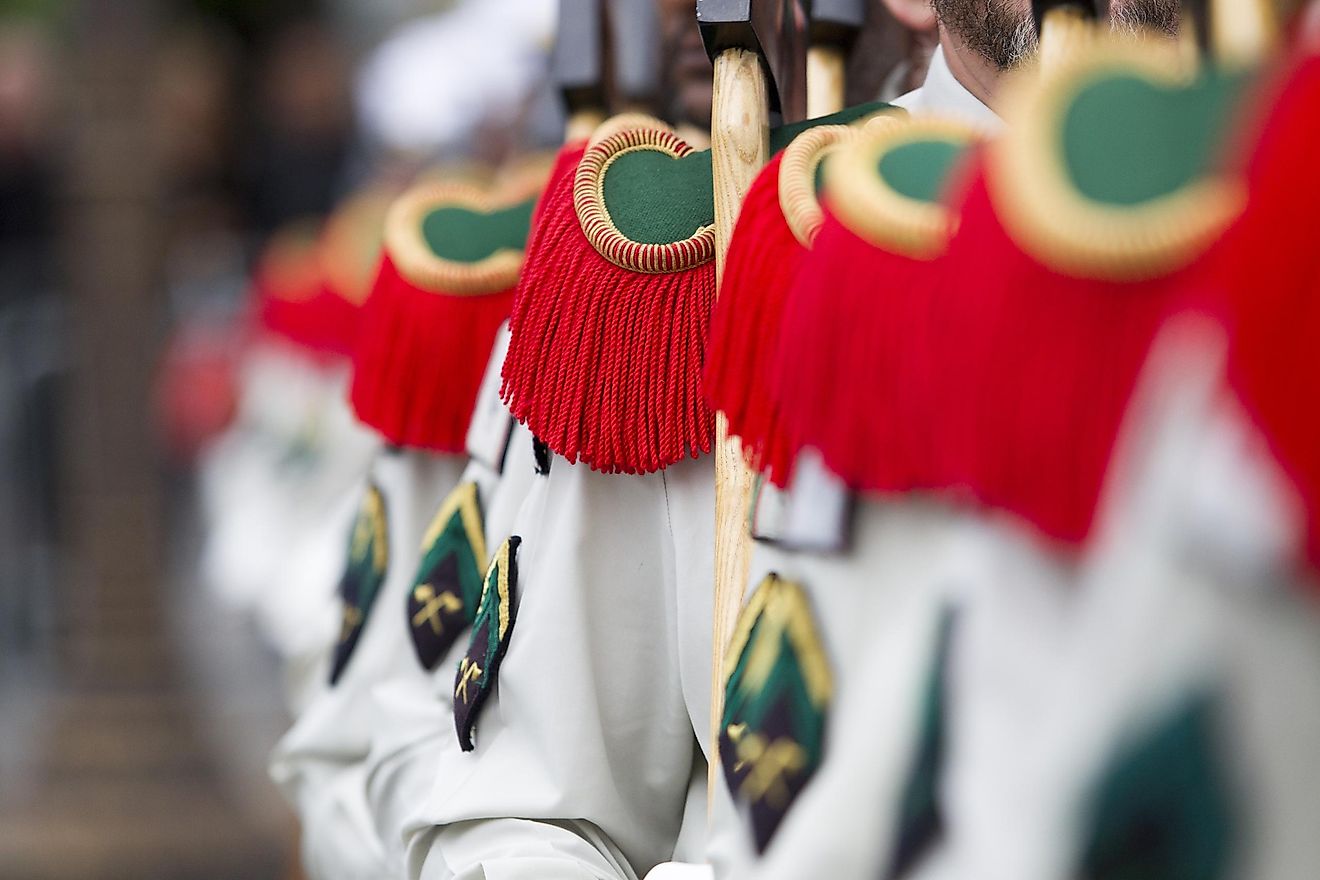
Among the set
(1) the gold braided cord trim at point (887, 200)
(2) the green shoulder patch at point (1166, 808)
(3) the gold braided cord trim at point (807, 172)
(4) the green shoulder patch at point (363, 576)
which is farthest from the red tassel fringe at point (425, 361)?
(2) the green shoulder patch at point (1166, 808)

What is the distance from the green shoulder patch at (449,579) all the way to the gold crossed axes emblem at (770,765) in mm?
562

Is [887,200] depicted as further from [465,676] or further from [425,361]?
[425,361]

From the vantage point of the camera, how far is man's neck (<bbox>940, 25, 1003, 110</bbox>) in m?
1.15

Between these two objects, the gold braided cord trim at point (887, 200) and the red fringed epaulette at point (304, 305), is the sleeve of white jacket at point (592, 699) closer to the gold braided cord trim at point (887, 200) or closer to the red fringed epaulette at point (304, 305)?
the gold braided cord trim at point (887, 200)

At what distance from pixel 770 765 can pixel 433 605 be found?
25.3 inches

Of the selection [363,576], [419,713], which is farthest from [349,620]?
[419,713]

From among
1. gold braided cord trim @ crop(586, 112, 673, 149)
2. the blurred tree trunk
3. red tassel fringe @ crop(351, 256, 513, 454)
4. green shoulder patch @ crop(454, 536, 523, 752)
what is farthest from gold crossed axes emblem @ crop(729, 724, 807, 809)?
the blurred tree trunk

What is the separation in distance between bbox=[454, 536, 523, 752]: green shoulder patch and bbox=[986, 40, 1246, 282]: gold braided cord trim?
1.94 feet

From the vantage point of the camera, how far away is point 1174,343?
22.4 inches

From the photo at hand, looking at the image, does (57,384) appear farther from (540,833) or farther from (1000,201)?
(1000,201)

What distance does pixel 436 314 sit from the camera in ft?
4.83

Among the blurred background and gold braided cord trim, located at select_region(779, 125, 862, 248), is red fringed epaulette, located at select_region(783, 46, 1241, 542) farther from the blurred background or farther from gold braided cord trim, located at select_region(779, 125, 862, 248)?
the blurred background

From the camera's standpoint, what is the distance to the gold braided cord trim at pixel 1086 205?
0.58 meters

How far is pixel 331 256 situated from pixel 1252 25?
195cm
